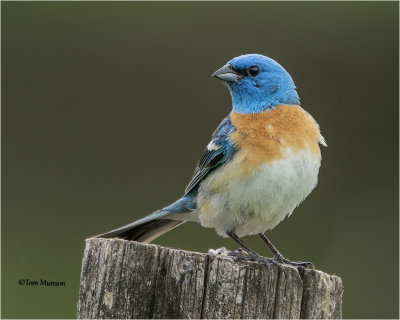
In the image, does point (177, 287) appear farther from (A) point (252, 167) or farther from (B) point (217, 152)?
(B) point (217, 152)

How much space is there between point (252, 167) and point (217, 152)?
0.40m

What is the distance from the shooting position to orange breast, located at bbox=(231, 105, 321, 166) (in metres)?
5.43

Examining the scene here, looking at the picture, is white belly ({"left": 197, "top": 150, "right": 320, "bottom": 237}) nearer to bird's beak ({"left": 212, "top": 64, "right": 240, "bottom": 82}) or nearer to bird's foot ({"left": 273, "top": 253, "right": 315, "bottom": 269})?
bird's foot ({"left": 273, "top": 253, "right": 315, "bottom": 269})

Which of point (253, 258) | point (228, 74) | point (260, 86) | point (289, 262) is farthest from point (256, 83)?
point (253, 258)

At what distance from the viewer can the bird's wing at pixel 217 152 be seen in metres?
5.60

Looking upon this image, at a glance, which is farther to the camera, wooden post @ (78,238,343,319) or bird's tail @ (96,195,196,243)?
bird's tail @ (96,195,196,243)

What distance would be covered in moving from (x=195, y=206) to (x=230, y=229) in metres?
0.46

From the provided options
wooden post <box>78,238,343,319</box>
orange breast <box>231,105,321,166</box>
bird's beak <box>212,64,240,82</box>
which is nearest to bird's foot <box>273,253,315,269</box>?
orange breast <box>231,105,321,166</box>

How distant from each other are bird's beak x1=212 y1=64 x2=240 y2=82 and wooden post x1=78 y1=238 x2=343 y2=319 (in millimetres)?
2200

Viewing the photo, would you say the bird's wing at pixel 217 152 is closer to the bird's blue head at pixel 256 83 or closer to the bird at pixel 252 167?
the bird at pixel 252 167

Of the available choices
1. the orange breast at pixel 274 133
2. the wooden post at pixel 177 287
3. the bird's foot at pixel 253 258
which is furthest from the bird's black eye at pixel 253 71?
the wooden post at pixel 177 287

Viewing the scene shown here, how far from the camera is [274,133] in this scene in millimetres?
5539

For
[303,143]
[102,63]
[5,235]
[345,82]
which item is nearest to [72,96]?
[102,63]

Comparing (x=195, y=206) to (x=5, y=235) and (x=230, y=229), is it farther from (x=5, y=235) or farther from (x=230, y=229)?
(x=5, y=235)
